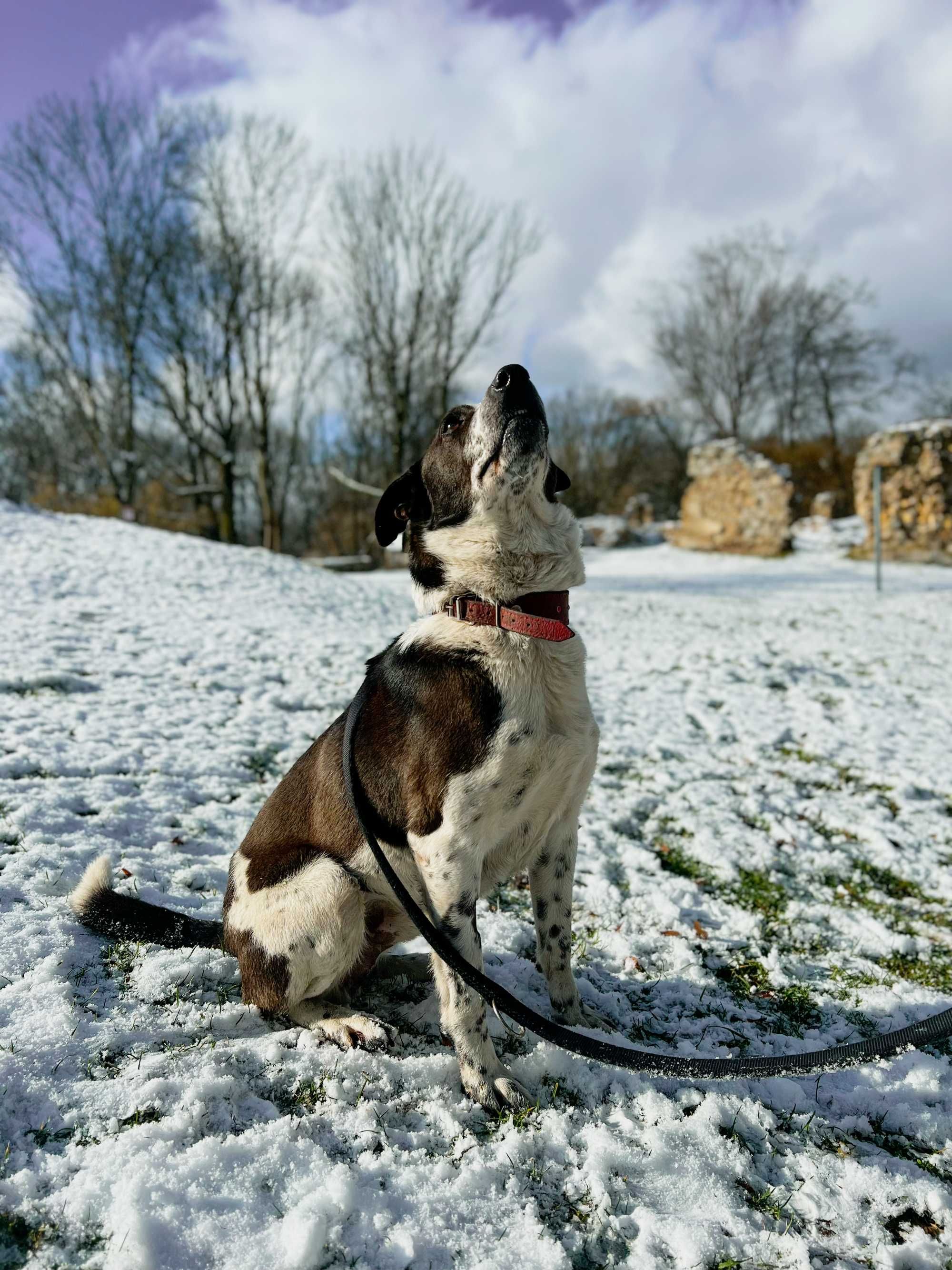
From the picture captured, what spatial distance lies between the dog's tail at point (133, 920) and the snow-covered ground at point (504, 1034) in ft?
0.24

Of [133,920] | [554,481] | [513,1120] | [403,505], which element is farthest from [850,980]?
[133,920]

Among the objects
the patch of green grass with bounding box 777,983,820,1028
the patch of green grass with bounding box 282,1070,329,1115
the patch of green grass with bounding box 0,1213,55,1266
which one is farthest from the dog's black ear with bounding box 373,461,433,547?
the patch of green grass with bounding box 777,983,820,1028

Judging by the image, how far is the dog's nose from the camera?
2.21m

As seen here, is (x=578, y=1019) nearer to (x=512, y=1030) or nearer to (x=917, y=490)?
(x=512, y=1030)

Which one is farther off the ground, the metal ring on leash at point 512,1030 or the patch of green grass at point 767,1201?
the metal ring on leash at point 512,1030

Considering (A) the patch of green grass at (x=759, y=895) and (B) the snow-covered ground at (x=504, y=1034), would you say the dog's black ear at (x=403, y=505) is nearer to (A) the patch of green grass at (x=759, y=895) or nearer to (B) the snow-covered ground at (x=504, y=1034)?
(B) the snow-covered ground at (x=504, y=1034)

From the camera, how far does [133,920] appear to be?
239cm

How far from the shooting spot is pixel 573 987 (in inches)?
94.1

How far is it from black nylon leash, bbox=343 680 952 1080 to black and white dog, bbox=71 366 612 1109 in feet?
0.20

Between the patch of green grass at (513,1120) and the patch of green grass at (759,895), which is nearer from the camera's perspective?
the patch of green grass at (513,1120)

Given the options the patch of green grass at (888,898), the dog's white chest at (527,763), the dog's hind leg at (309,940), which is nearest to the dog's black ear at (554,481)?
the dog's white chest at (527,763)

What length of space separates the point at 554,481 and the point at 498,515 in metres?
0.35

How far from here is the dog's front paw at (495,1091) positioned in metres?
1.97

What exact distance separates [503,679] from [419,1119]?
1.19 meters
